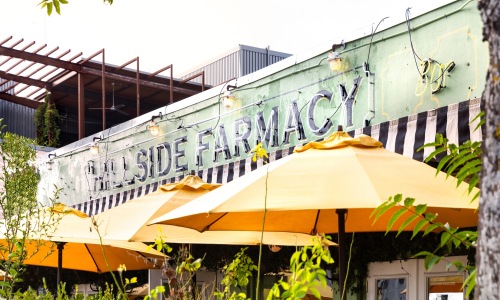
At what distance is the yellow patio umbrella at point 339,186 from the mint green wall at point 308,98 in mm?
1375

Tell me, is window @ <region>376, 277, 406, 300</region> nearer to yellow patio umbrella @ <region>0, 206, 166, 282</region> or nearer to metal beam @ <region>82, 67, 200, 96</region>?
yellow patio umbrella @ <region>0, 206, 166, 282</region>

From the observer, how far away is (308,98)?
29.1 feet

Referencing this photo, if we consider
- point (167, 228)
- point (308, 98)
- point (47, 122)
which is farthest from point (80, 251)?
point (47, 122)

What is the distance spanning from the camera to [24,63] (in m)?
19.3

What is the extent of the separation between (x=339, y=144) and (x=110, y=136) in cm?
778

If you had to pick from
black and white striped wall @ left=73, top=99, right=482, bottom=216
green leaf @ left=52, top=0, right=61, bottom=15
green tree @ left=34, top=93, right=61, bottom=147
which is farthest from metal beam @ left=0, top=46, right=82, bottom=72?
green leaf @ left=52, top=0, right=61, bottom=15

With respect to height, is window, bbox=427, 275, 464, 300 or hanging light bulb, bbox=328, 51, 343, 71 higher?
hanging light bulb, bbox=328, 51, 343, 71

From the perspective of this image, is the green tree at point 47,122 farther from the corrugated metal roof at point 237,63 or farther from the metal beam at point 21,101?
the corrugated metal roof at point 237,63

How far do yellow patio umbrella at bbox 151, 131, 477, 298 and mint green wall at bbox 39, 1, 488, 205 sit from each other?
1.37 m

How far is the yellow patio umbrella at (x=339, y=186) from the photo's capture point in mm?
4949

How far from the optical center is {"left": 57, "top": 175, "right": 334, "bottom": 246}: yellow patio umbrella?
724 centimetres

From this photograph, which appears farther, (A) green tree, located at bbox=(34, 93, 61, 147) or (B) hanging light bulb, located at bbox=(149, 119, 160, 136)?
(A) green tree, located at bbox=(34, 93, 61, 147)

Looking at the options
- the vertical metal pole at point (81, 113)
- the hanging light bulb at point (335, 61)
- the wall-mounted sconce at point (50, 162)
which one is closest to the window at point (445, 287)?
the hanging light bulb at point (335, 61)

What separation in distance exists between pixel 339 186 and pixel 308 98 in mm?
3862
